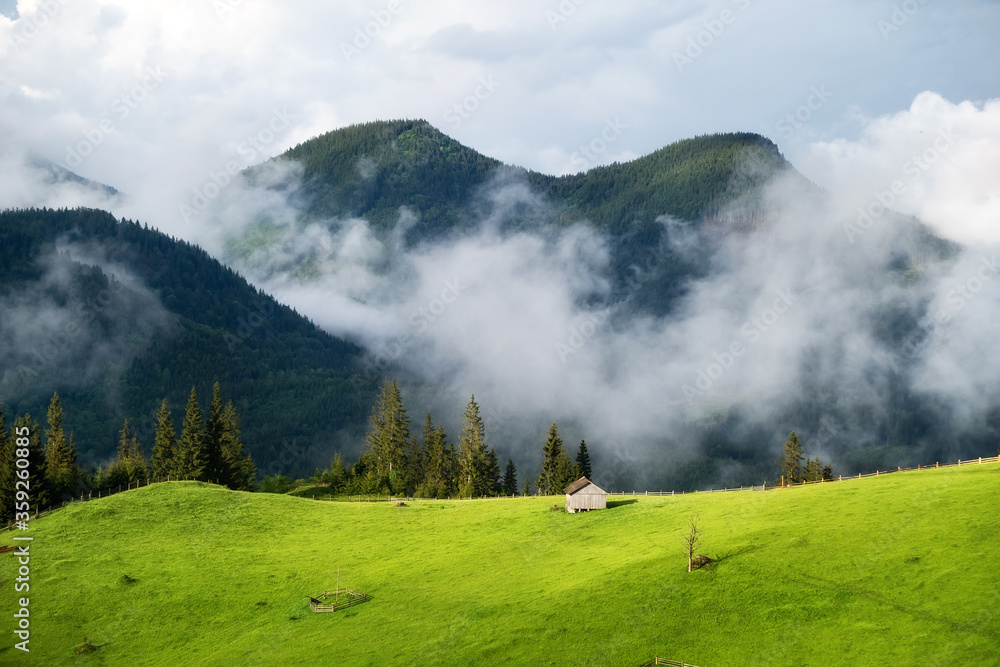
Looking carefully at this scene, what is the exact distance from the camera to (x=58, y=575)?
3501 inches

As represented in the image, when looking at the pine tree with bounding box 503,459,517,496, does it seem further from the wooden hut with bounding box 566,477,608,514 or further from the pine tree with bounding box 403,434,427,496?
the wooden hut with bounding box 566,477,608,514

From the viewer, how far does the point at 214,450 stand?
463ft

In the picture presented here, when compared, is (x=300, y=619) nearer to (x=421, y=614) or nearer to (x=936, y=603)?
(x=421, y=614)

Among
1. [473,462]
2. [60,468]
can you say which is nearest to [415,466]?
[473,462]

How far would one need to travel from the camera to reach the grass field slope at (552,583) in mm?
63000

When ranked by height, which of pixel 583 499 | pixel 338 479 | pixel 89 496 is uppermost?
pixel 89 496

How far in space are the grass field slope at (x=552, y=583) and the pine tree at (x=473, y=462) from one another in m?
44.6

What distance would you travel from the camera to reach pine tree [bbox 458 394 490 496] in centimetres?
15412

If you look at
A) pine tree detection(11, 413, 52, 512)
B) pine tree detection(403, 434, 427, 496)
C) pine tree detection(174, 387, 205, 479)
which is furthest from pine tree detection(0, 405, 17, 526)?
pine tree detection(403, 434, 427, 496)

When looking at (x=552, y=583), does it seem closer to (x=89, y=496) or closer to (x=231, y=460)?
(x=89, y=496)

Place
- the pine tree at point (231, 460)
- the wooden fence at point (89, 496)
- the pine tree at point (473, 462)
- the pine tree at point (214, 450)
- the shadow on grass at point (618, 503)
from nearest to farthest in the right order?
the shadow on grass at point (618, 503)
the wooden fence at point (89, 496)
the pine tree at point (214, 450)
the pine tree at point (231, 460)
the pine tree at point (473, 462)

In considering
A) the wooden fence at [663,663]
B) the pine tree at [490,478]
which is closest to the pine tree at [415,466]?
the pine tree at [490,478]

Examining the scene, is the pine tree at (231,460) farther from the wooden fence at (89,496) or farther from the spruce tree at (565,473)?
the spruce tree at (565,473)

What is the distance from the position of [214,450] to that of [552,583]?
83.8m
